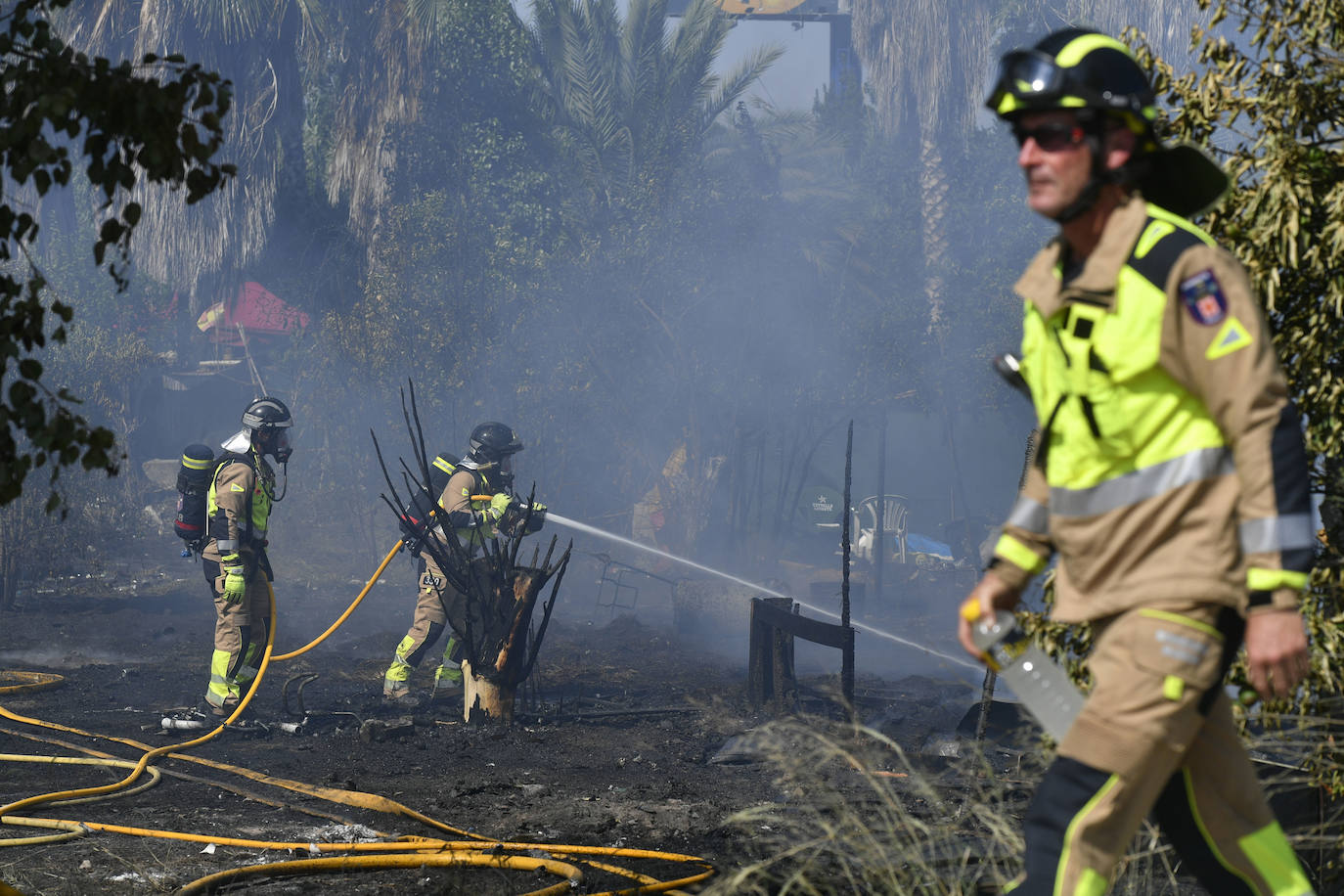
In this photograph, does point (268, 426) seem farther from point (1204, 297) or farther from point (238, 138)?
point (238, 138)

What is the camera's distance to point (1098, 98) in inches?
91.0

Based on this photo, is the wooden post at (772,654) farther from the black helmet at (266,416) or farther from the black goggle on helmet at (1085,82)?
the black goggle on helmet at (1085,82)

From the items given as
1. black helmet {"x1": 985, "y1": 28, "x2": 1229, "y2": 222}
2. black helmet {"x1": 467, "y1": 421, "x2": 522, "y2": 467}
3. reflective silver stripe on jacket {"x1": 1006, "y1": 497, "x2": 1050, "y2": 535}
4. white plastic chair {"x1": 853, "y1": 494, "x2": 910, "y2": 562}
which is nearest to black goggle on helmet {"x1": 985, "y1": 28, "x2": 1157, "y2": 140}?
black helmet {"x1": 985, "y1": 28, "x2": 1229, "y2": 222}

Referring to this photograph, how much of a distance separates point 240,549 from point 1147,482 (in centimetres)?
764

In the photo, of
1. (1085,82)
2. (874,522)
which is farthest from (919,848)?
(874,522)

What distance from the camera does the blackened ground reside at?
199 inches

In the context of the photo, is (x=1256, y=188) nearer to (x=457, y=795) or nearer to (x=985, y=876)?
(x=985, y=876)

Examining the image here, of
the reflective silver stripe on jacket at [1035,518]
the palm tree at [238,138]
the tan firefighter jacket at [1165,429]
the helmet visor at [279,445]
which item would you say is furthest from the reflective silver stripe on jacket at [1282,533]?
the palm tree at [238,138]

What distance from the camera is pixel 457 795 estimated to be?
6578 millimetres

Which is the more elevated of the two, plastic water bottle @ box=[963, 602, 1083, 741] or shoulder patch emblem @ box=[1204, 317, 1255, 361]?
shoulder patch emblem @ box=[1204, 317, 1255, 361]

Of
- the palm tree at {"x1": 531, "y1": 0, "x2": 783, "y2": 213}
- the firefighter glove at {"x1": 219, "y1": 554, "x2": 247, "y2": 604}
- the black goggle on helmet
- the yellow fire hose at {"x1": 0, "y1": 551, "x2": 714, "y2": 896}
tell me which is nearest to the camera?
the black goggle on helmet

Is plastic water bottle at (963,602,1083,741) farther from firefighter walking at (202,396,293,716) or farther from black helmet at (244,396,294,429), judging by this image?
black helmet at (244,396,294,429)

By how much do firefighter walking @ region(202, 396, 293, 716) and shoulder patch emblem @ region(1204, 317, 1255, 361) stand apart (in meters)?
7.62

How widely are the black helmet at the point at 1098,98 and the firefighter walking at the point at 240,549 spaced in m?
7.31
